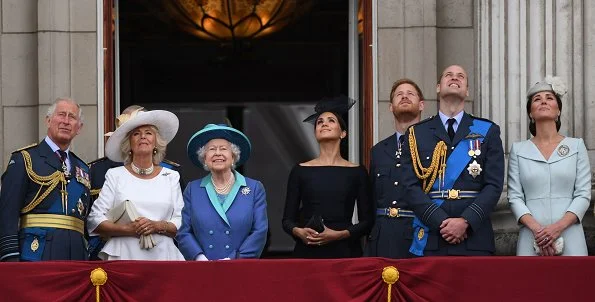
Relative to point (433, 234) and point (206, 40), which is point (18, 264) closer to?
point (433, 234)

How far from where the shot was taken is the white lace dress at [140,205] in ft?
34.6

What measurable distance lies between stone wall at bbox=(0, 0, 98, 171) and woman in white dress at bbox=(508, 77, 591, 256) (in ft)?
11.7

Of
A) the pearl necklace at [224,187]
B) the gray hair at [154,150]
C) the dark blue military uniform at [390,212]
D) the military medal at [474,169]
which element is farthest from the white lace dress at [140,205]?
the military medal at [474,169]

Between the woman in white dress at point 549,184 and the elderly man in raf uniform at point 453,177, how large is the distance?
10.6 inches

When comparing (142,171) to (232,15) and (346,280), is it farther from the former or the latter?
(232,15)

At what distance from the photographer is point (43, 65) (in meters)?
12.7

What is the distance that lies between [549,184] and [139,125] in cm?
269

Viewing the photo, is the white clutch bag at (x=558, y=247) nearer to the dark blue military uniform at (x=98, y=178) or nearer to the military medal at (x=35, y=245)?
the dark blue military uniform at (x=98, y=178)

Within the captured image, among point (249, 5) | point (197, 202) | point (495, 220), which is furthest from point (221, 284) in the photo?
point (249, 5)

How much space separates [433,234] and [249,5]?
21.2 ft

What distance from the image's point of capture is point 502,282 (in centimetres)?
966

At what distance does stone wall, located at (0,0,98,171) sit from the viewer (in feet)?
41.6

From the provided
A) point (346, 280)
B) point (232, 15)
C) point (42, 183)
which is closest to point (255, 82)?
point (232, 15)

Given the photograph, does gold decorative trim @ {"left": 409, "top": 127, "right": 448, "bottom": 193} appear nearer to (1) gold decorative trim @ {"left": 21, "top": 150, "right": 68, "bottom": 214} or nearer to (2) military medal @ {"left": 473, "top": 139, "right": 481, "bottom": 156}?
(2) military medal @ {"left": 473, "top": 139, "right": 481, "bottom": 156}
